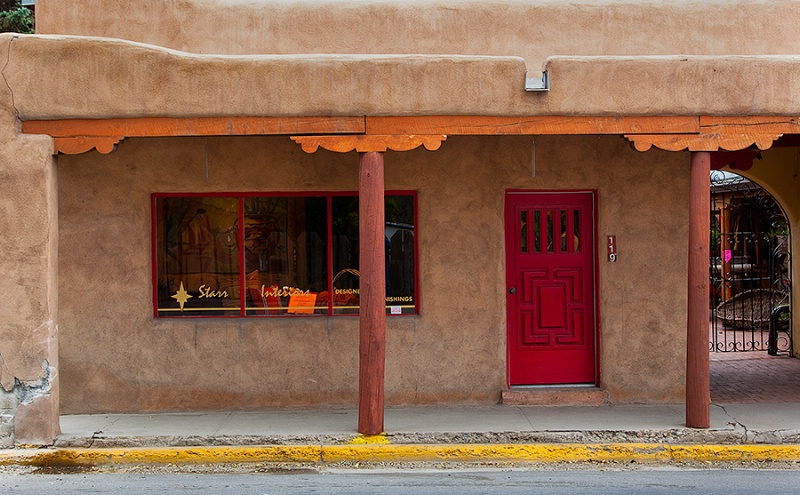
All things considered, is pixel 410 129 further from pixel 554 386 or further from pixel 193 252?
pixel 554 386

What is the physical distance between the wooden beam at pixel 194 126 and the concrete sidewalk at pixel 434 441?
9.68 feet

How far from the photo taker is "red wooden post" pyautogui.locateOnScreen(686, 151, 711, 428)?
824 cm

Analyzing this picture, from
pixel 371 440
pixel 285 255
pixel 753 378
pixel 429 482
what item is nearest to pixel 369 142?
pixel 285 255

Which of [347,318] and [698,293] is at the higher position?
[698,293]

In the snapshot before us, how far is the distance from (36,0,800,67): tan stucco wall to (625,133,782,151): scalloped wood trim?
1.42m

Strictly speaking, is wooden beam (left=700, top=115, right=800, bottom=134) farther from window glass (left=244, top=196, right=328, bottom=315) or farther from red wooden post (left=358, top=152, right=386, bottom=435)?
window glass (left=244, top=196, right=328, bottom=315)

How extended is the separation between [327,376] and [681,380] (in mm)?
4077

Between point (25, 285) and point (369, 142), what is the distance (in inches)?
140

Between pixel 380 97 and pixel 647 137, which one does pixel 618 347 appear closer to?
pixel 647 137

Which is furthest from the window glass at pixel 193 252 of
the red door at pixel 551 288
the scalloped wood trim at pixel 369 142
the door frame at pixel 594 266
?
the red door at pixel 551 288

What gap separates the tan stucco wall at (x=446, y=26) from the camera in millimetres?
9023

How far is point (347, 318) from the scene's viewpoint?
31.6ft

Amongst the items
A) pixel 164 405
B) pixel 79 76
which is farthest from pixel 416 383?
pixel 79 76

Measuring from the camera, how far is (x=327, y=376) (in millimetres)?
9578
